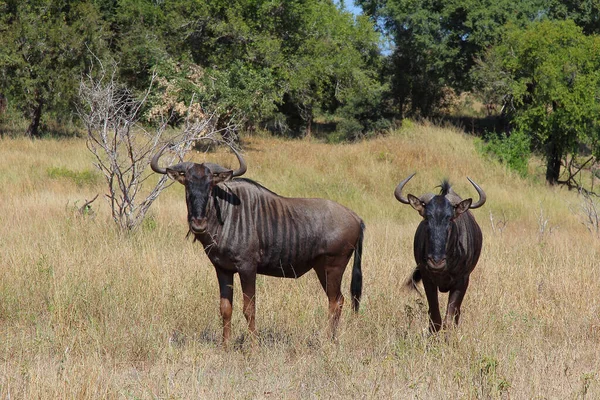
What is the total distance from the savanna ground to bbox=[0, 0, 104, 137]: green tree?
44.7 feet

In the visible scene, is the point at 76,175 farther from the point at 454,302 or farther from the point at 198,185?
the point at 454,302

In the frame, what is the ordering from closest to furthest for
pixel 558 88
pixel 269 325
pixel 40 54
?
pixel 269 325, pixel 40 54, pixel 558 88

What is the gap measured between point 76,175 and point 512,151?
14.3 metres

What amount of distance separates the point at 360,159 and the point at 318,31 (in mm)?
14595

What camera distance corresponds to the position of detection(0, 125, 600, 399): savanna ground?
5.08 meters

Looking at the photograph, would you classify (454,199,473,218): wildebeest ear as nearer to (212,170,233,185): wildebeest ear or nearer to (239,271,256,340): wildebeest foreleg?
(239,271,256,340): wildebeest foreleg

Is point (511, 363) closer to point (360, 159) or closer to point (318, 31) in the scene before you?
point (360, 159)

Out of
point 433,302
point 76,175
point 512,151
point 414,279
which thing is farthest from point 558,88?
point 433,302

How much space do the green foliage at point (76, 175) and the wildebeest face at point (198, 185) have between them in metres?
11.4

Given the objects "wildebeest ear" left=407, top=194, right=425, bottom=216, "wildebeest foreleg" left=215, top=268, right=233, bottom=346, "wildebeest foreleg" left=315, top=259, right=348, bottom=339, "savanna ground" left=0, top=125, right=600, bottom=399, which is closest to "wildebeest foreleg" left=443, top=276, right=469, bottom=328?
"savanna ground" left=0, top=125, right=600, bottom=399

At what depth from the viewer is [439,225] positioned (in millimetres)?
6043

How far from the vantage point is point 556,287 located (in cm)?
805

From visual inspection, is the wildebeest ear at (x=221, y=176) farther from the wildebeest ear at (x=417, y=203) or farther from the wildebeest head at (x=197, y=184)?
the wildebeest ear at (x=417, y=203)

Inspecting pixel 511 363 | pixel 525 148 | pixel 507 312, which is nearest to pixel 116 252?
pixel 507 312
